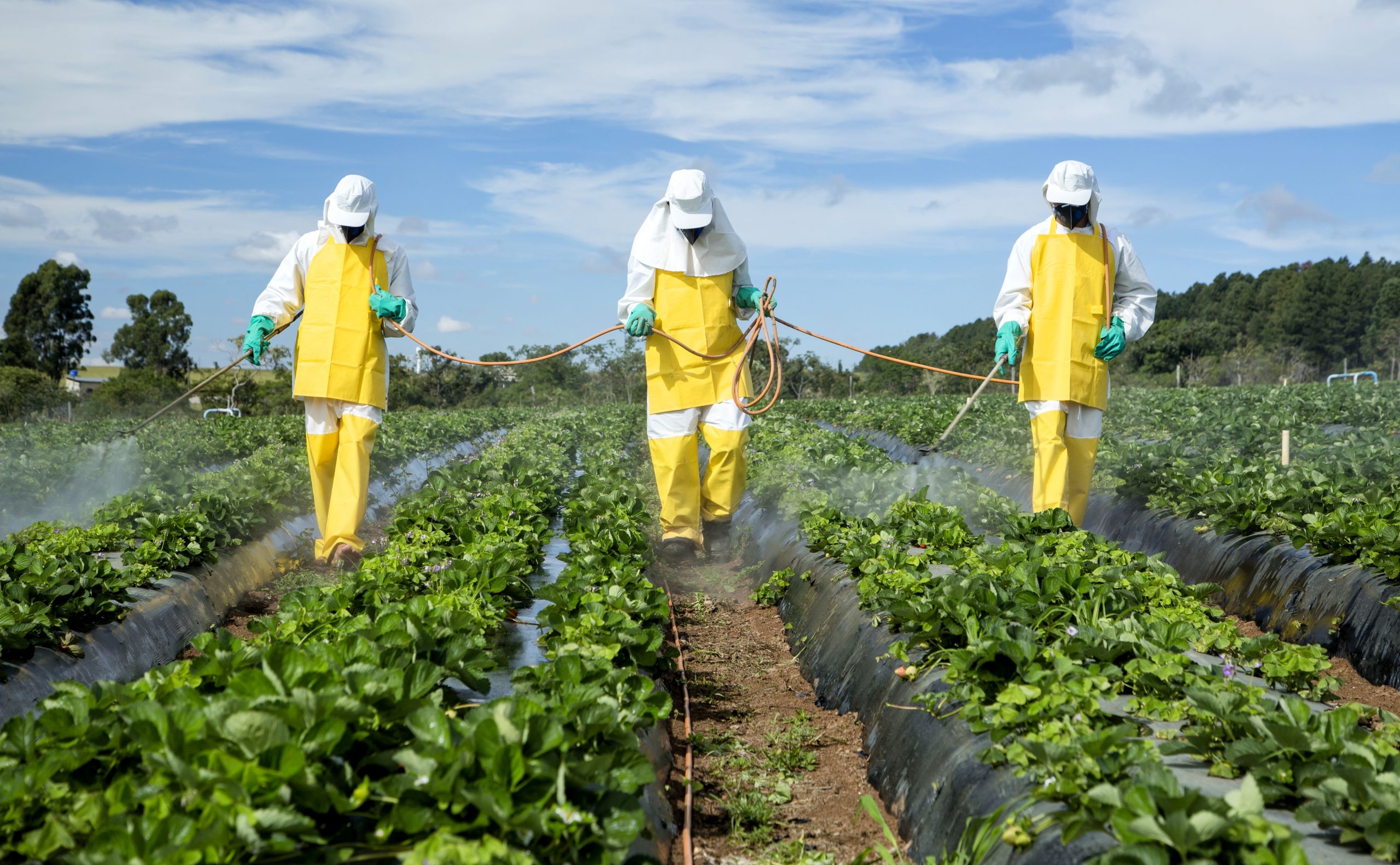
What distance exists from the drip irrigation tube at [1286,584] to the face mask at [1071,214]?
1971 millimetres

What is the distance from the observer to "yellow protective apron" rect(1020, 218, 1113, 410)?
20.0 feet

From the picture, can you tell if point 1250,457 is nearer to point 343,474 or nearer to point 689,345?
point 689,345

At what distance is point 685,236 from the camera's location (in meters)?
6.70

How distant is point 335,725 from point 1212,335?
68023 millimetres

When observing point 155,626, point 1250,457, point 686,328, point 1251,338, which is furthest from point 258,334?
point 1251,338

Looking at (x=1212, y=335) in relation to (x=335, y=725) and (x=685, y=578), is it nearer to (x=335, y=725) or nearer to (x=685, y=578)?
(x=685, y=578)

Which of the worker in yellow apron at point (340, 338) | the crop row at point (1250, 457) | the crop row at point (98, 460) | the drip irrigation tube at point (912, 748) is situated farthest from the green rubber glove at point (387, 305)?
the crop row at point (1250, 457)

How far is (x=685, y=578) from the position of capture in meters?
7.40

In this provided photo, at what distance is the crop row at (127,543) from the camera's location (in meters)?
4.21

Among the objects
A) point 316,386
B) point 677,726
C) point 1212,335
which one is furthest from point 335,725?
point 1212,335

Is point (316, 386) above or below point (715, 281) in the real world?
below

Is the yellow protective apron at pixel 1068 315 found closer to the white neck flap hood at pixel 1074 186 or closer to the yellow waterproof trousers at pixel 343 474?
the white neck flap hood at pixel 1074 186

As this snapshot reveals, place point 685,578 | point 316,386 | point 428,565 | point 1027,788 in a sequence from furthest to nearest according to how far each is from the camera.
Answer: point 685,578, point 316,386, point 428,565, point 1027,788

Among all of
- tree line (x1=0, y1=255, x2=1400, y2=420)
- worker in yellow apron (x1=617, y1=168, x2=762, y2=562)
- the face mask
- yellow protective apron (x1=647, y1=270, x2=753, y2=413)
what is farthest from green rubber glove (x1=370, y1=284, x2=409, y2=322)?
tree line (x1=0, y1=255, x2=1400, y2=420)
